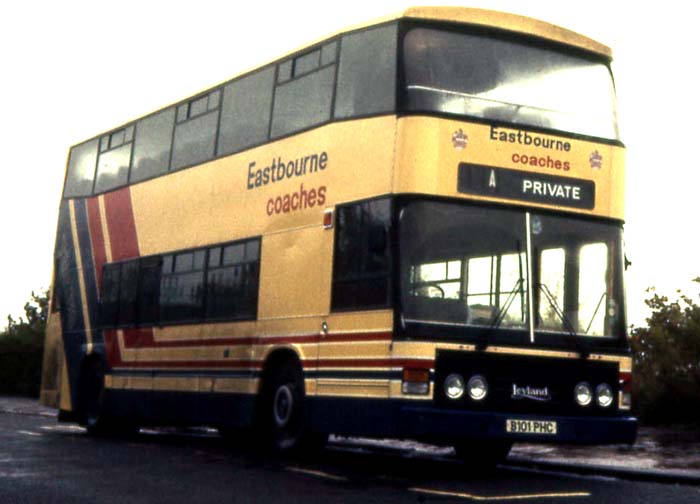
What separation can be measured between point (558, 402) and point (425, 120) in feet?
10.2

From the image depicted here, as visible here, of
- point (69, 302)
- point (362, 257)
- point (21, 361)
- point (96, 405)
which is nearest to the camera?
point (362, 257)

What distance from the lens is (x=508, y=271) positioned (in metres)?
13.5

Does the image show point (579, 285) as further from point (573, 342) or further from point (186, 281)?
point (186, 281)

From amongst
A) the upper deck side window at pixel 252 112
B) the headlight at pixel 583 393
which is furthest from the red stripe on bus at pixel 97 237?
the headlight at pixel 583 393

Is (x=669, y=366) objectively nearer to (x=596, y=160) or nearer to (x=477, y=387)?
(x=596, y=160)

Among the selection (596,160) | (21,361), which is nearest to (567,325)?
(596,160)

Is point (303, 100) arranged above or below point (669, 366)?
above

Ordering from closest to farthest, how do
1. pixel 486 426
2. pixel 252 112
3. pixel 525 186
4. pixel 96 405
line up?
1. pixel 486 426
2. pixel 525 186
3. pixel 252 112
4. pixel 96 405

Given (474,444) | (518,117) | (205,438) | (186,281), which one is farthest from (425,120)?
(205,438)

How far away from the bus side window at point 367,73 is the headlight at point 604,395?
11.6 ft

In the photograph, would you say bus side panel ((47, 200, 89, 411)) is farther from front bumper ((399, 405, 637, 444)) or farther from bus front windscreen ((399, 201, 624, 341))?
front bumper ((399, 405, 637, 444))

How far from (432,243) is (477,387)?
147 cm

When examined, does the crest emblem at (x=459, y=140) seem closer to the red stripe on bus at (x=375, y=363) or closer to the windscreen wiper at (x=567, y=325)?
the windscreen wiper at (x=567, y=325)

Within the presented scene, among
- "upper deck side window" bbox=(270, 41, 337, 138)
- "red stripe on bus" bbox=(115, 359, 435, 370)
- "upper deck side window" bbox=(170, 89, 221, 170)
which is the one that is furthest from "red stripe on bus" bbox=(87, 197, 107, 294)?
"upper deck side window" bbox=(270, 41, 337, 138)
